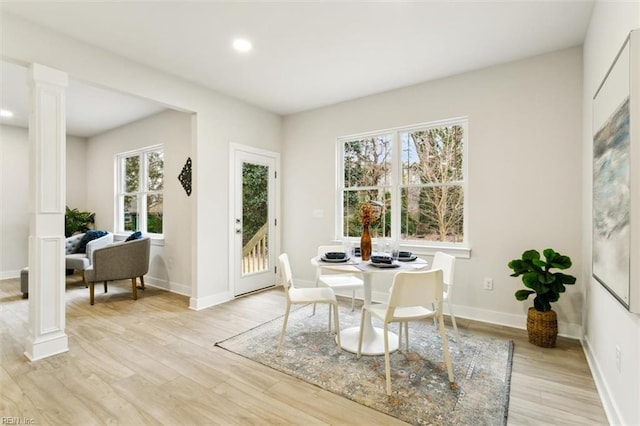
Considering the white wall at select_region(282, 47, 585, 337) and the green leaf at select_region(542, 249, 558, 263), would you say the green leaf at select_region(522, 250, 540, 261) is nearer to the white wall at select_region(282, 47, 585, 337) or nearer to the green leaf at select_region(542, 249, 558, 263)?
the green leaf at select_region(542, 249, 558, 263)

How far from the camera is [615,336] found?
174 cm

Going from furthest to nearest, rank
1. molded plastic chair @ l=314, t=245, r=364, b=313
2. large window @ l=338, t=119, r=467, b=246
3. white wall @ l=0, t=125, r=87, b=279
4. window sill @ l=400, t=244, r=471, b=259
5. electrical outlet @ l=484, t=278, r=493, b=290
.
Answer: white wall @ l=0, t=125, r=87, b=279 → large window @ l=338, t=119, r=467, b=246 → window sill @ l=400, t=244, r=471, b=259 → electrical outlet @ l=484, t=278, r=493, b=290 → molded plastic chair @ l=314, t=245, r=364, b=313

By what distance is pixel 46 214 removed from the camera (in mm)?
2486

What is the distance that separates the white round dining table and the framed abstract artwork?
1.14m

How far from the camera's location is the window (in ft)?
16.7

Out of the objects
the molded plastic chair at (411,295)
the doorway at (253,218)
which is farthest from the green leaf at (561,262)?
the doorway at (253,218)

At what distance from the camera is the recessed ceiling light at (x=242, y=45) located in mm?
2777

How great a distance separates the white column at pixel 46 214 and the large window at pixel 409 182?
3.04m

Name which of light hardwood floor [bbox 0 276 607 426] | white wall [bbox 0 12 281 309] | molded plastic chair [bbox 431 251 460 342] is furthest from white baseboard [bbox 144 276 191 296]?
molded plastic chair [bbox 431 251 460 342]

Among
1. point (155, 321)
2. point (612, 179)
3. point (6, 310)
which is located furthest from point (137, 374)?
point (612, 179)

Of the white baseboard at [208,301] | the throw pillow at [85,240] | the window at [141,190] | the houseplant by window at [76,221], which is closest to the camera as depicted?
the white baseboard at [208,301]

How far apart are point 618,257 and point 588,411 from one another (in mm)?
961

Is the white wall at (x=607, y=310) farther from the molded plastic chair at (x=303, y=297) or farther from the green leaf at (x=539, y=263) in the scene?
the molded plastic chair at (x=303, y=297)

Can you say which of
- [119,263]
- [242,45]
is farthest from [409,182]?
[119,263]
